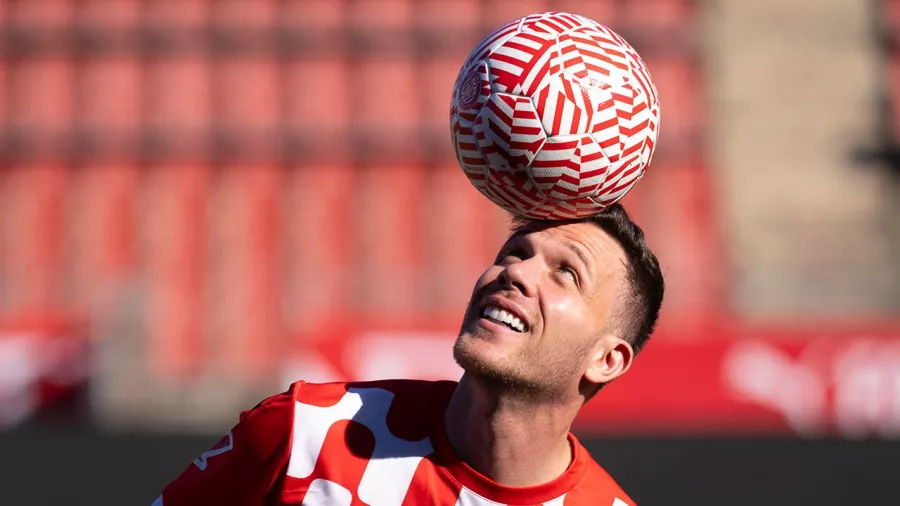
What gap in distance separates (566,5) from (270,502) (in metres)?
10.8

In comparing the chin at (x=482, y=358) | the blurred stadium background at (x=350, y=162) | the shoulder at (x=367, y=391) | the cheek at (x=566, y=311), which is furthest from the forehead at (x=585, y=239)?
the blurred stadium background at (x=350, y=162)

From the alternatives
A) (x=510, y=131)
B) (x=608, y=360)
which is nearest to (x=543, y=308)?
(x=608, y=360)

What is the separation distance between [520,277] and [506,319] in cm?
11

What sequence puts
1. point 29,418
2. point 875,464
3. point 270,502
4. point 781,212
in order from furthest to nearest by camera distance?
point 781,212, point 29,418, point 875,464, point 270,502

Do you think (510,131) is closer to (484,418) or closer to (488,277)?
(488,277)

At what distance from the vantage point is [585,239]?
2.83 metres

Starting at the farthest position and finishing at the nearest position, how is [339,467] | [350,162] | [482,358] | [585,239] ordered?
[350,162] < [585,239] < [339,467] < [482,358]

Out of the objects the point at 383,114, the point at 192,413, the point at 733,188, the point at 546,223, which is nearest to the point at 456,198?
the point at 383,114

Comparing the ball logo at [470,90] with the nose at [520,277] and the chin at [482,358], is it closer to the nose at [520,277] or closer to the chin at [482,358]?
the nose at [520,277]

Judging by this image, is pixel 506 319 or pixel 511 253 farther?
pixel 511 253

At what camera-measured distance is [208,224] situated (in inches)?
496

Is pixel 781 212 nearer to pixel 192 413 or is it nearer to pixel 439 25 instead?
pixel 439 25

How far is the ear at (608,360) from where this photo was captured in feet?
9.37

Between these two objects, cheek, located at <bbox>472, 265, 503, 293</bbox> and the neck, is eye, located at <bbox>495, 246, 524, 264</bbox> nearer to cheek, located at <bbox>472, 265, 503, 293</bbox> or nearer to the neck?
cheek, located at <bbox>472, 265, 503, 293</bbox>
